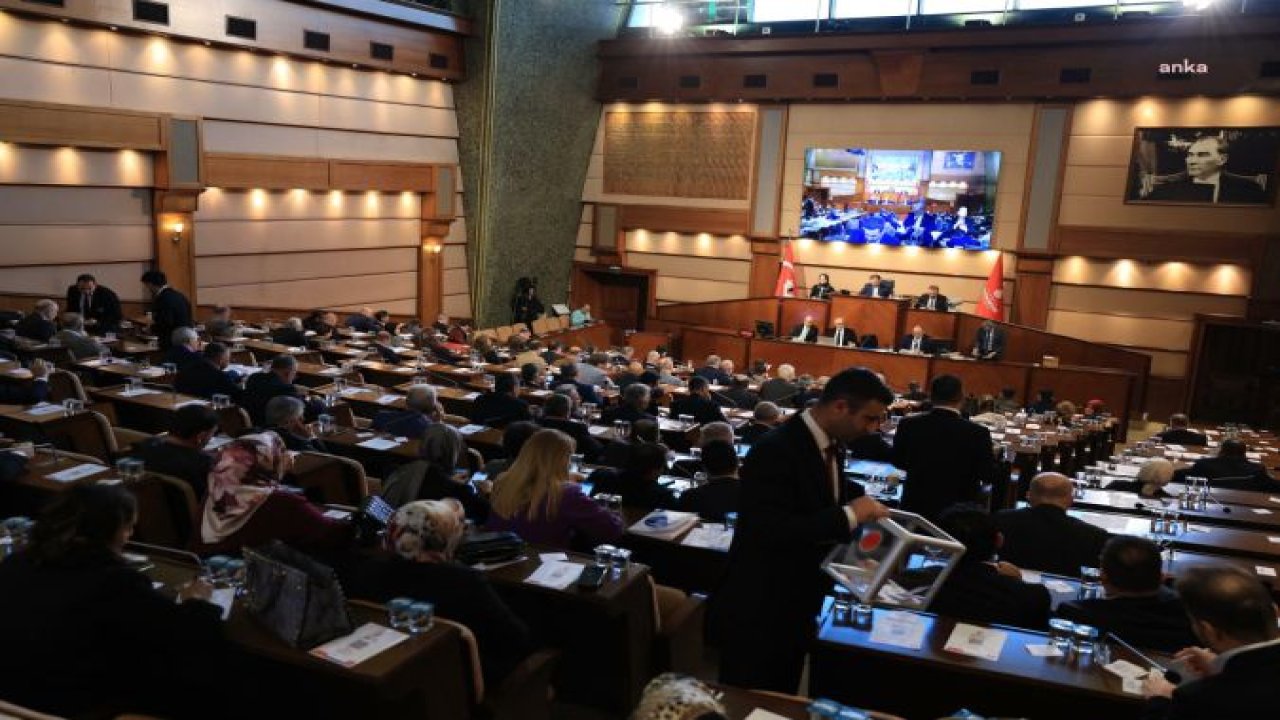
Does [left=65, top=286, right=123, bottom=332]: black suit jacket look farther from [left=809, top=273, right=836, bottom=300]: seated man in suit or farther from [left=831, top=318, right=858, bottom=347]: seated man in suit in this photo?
[left=809, top=273, right=836, bottom=300]: seated man in suit

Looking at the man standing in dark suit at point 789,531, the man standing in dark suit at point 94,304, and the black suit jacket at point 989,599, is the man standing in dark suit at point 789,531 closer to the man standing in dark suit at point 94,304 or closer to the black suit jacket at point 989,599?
the black suit jacket at point 989,599

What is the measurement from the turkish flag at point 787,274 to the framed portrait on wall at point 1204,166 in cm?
518

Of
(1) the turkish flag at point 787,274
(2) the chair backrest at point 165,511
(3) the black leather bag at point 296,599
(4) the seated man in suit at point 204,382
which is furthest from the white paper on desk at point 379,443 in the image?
(1) the turkish flag at point 787,274

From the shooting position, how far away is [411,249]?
15.6 metres

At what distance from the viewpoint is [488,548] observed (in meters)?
3.47

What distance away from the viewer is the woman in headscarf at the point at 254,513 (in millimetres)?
3467

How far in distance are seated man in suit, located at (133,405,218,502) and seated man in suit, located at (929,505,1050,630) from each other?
Answer: 3.31 meters

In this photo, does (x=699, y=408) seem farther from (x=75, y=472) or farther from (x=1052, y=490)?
(x=75, y=472)

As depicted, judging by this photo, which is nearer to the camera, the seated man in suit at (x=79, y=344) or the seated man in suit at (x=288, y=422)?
the seated man in suit at (x=288, y=422)

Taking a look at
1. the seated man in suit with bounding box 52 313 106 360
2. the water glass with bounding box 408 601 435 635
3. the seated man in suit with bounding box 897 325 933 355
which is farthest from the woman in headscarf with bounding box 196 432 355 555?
the seated man in suit with bounding box 897 325 933 355

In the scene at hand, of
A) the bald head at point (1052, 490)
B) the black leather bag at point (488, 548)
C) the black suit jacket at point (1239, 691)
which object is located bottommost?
the black leather bag at point (488, 548)

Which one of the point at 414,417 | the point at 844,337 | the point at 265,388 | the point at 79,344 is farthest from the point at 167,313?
the point at 844,337

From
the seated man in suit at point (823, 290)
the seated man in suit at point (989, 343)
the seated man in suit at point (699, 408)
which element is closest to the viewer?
the seated man in suit at point (699, 408)

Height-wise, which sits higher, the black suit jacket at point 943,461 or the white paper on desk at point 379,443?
the black suit jacket at point 943,461
